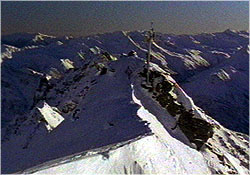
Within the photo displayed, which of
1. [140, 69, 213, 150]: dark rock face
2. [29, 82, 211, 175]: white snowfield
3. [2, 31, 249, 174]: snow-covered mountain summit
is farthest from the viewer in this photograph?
[140, 69, 213, 150]: dark rock face

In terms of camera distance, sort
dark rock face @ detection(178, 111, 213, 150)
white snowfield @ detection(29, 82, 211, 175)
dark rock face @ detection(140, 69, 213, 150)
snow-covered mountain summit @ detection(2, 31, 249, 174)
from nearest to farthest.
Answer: white snowfield @ detection(29, 82, 211, 175), snow-covered mountain summit @ detection(2, 31, 249, 174), dark rock face @ detection(178, 111, 213, 150), dark rock face @ detection(140, 69, 213, 150)

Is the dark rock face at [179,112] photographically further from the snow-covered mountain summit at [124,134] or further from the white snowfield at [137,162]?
the white snowfield at [137,162]

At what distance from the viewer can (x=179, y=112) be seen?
37.1 meters

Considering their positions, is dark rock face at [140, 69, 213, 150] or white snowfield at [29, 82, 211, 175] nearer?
white snowfield at [29, 82, 211, 175]

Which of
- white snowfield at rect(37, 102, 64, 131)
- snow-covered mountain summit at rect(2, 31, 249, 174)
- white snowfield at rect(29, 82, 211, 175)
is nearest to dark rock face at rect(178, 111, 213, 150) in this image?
snow-covered mountain summit at rect(2, 31, 249, 174)

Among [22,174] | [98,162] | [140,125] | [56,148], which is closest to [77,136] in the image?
[56,148]

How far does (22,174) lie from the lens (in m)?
14.2

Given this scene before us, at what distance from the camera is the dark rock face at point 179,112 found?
3494 cm

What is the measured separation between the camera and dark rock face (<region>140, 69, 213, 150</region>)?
115 feet

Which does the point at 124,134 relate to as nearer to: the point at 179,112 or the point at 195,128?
the point at 195,128

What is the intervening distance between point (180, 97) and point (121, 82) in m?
7.81

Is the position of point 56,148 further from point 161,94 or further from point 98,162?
point 98,162

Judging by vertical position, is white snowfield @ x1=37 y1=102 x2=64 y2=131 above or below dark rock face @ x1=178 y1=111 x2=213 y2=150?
below

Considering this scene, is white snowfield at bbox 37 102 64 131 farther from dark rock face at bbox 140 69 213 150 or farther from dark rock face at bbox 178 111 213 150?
dark rock face at bbox 178 111 213 150
